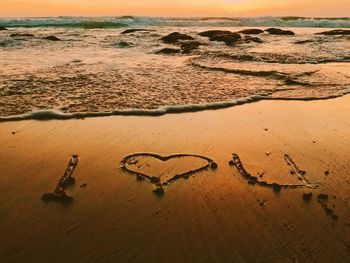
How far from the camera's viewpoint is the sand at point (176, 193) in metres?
2.87

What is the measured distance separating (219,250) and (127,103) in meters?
4.31

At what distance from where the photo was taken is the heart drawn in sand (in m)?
4.03

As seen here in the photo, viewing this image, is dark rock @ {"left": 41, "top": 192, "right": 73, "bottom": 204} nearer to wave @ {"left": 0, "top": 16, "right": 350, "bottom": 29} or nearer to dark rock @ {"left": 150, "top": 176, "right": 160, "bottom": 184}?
dark rock @ {"left": 150, "top": 176, "right": 160, "bottom": 184}

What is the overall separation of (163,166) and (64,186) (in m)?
1.02

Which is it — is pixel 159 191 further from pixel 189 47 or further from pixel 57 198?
pixel 189 47

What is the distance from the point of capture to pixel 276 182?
393 centimetres

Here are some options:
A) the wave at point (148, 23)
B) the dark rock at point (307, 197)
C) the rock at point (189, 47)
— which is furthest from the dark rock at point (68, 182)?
the wave at point (148, 23)

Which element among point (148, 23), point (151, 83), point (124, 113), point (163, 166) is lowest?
point (148, 23)

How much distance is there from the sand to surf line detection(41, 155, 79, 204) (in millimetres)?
55

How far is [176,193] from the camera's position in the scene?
3689mm

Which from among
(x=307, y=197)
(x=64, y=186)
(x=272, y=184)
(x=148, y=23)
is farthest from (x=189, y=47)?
(x=148, y=23)

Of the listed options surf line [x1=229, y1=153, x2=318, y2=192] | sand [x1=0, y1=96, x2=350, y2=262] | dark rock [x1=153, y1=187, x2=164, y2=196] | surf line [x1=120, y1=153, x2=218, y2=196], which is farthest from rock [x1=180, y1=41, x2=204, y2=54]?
dark rock [x1=153, y1=187, x2=164, y2=196]

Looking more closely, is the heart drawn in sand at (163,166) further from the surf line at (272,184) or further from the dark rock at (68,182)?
the dark rock at (68,182)

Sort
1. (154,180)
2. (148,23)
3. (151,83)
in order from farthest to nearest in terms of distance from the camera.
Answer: (148,23), (151,83), (154,180)
